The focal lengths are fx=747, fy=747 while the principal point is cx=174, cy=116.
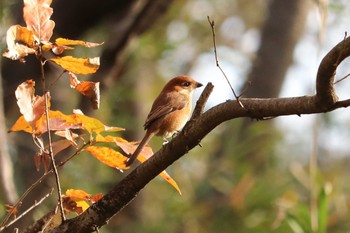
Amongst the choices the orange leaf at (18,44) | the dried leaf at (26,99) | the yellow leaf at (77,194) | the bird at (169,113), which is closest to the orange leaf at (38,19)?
the orange leaf at (18,44)

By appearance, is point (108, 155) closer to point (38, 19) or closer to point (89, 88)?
point (89, 88)

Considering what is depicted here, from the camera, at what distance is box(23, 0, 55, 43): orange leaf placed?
1953mm

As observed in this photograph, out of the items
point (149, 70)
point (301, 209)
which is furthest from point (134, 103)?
point (301, 209)

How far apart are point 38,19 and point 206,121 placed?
1.70 feet

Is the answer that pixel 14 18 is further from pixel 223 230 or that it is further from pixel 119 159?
pixel 119 159

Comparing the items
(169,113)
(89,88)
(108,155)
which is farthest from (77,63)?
(169,113)

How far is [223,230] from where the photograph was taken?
20.9ft

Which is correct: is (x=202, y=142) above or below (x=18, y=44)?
below

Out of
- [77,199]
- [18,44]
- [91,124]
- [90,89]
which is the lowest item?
[77,199]

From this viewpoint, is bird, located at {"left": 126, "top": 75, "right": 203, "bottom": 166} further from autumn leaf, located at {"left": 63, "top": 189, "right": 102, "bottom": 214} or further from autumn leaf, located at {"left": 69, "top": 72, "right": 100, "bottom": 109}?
autumn leaf, located at {"left": 69, "top": 72, "right": 100, "bottom": 109}

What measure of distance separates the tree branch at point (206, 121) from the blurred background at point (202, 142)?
1.20 m

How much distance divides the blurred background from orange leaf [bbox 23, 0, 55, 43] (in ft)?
4.76

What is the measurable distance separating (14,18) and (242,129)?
9.77ft

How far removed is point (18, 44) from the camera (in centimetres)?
192
